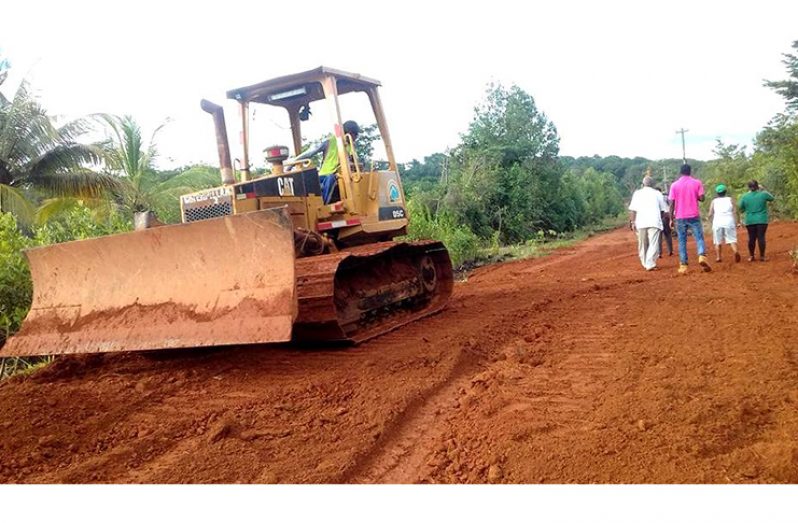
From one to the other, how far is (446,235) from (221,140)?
9.02m

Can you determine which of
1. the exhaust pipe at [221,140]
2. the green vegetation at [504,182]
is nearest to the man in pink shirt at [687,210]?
the exhaust pipe at [221,140]

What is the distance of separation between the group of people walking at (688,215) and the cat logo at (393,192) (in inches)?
179

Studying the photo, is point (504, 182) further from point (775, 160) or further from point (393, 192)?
point (393, 192)

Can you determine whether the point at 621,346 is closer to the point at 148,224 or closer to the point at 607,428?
the point at 607,428

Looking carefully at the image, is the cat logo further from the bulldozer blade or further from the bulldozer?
the bulldozer blade

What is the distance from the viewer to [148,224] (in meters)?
6.16

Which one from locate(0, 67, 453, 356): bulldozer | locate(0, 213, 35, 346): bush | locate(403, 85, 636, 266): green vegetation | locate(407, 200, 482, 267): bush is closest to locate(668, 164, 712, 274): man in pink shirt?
locate(0, 67, 453, 356): bulldozer

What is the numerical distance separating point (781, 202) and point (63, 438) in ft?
63.7

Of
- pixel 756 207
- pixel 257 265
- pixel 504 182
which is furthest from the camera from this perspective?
pixel 504 182

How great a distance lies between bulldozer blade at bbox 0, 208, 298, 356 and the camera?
4.51 m

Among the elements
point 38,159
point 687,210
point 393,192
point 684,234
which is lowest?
point 684,234

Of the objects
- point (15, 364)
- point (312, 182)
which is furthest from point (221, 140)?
point (15, 364)

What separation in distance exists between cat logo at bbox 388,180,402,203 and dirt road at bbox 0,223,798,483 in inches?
62.4

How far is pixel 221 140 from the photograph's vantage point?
635 cm
